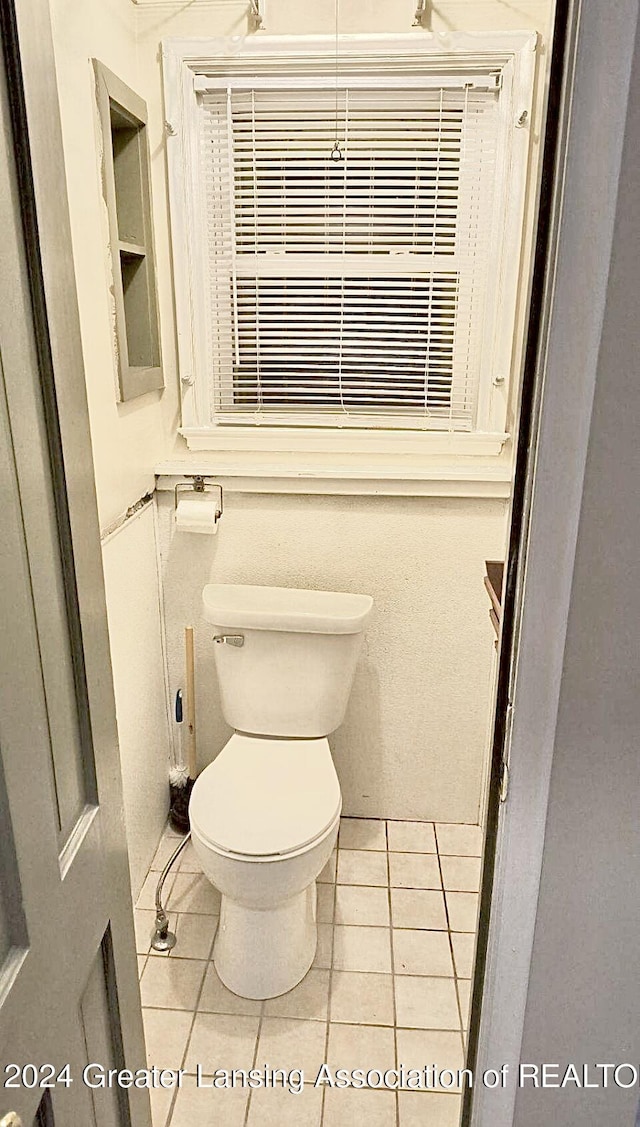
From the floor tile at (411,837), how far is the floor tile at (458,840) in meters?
0.03

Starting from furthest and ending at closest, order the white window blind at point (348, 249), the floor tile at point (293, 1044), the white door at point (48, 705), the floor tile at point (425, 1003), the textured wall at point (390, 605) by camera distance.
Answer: the textured wall at point (390, 605) → the white window blind at point (348, 249) → the floor tile at point (425, 1003) → the floor tile at point (293, 1044) → the white door at point (48, 705)

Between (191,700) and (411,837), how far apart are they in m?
0.82

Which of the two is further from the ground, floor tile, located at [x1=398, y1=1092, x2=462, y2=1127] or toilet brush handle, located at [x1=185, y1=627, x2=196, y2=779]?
toilet brush handle, located at [x1=185, y1=627, x2=196, y2=779]

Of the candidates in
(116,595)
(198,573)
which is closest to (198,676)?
(198,573)

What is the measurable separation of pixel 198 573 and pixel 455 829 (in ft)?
3.80

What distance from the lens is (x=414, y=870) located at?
7.64 feet

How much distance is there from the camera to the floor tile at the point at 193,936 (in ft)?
6.61

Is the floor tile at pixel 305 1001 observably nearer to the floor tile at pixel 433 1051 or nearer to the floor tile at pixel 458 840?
the floor tile at pixel 433 1051

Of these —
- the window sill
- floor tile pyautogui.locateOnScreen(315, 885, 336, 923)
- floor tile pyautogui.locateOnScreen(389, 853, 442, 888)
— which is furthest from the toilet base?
the window sill

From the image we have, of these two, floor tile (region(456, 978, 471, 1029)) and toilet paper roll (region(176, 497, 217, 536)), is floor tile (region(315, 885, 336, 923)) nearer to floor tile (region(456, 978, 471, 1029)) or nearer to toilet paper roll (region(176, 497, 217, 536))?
floor tile (region(456, 978, 471, 1029))

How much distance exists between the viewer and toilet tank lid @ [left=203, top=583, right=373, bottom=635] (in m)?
2.10

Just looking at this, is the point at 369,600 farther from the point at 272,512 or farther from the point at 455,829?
the point at 455,829

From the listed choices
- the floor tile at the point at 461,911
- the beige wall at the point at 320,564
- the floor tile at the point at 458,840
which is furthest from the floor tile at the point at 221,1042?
the floor tile at the point at 458,840

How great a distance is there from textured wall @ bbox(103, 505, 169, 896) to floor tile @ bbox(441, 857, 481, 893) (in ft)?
2.86
